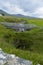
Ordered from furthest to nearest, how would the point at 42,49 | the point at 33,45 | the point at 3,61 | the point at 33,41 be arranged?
the point at 33,41 → the point at 33,45 → the point at 42,49 → the point at 3,61

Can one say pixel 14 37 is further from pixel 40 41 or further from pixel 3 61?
pixel 3 61

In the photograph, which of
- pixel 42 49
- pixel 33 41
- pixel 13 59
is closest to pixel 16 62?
pixel 13 59

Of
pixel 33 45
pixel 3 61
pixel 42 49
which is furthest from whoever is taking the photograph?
pixel 33 45

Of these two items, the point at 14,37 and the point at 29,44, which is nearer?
the point at 29,44

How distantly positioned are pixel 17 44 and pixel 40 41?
7.14 m

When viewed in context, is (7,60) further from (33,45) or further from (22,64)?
(33,45)

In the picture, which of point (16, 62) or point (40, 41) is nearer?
point (16, 62)

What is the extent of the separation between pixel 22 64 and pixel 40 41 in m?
42.3

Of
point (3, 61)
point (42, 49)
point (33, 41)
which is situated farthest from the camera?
point (33, 41)

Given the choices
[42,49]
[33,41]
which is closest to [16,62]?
[42,49]

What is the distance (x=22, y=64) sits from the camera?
10.4 metres

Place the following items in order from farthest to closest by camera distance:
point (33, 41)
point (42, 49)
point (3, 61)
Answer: point (33, 41) → point (42, 49) → point (3, 61)

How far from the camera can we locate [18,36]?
5294 centimetres

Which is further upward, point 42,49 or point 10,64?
point 10,64
